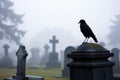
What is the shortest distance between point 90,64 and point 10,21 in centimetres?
4036

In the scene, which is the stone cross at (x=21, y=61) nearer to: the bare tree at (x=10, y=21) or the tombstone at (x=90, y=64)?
the tombstone at (x=90, y=64)

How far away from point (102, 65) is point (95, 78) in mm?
264

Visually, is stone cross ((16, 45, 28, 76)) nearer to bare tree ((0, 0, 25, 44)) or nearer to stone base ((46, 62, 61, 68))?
stone base ((46, 62, 61, 68))

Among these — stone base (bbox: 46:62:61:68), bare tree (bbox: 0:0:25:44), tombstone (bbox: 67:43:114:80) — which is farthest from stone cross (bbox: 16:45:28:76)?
bare tree (bbox: 0:0:25:44)

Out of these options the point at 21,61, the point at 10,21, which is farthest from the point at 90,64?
the point at 10,21

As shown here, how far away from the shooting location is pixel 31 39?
365ft

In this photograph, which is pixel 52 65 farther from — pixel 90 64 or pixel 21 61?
pixel 90 64

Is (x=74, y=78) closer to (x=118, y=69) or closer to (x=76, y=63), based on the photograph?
(x=76, y=63)

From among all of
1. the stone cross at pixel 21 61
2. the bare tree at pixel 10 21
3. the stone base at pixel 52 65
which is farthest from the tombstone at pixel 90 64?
the bare tree at pixel 10 21

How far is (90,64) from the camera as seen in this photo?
12.2ft

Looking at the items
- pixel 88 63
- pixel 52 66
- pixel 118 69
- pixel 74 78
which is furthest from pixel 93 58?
pixel 52 66

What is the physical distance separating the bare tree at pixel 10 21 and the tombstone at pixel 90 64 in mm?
34403

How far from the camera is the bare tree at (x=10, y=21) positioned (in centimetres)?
3892

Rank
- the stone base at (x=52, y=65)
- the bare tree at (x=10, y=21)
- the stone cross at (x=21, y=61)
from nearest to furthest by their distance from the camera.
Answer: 1. the stone cross at (x=21, y=61)
2. the stone base at (x=52, y=65)
3. the bare tree at (x=10, y=21)
